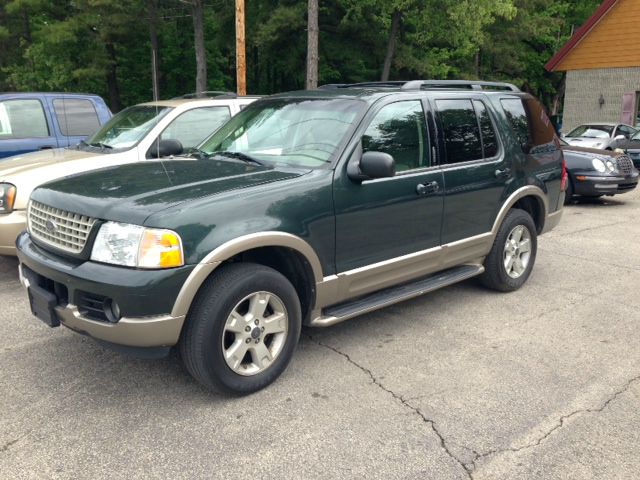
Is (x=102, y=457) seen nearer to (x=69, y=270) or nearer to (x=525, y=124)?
(x=69, y=270)

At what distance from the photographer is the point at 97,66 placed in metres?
26.1

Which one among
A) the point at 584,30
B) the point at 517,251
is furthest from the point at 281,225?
the point at 584,30

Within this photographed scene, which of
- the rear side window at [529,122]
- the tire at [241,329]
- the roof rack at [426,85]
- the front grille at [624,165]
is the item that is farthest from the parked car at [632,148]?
the tire at [241,329]

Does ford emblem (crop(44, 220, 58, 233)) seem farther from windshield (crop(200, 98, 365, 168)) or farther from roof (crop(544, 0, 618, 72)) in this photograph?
roof (crop(544, 0, 618, 72))

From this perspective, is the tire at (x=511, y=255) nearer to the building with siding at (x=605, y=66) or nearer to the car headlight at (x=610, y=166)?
the car headlight at (x=610, y=166)

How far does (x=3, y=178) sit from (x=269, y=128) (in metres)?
2.77

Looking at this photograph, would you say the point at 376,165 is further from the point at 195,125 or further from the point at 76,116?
the point at 76,116

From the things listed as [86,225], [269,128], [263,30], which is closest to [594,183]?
[269,128]

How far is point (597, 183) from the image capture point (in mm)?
10656

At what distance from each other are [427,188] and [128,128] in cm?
391

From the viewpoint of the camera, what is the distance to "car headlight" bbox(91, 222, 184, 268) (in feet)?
9.94

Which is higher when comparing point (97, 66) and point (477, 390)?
point (97, 66)

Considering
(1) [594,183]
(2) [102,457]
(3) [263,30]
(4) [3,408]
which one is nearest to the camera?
(2) [102,457]

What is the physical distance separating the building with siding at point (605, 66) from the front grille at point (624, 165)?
47.2 feet
